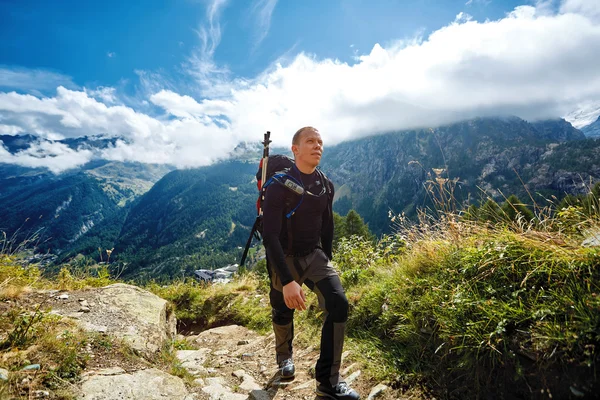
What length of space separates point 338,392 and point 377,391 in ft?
1.57

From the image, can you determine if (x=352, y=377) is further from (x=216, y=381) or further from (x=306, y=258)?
(x=216, y=381)

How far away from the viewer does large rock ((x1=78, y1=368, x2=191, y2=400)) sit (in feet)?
10.3

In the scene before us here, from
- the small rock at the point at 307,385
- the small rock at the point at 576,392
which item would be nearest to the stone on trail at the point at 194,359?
the small rock at the point at 307,385

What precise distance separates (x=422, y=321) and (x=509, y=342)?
46.3 inches

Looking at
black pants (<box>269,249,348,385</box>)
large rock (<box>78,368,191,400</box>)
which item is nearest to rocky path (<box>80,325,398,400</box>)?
large rock (<box>78,368,191,400</box>)

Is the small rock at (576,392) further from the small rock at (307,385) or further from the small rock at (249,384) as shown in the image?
the small rock at (249,384)

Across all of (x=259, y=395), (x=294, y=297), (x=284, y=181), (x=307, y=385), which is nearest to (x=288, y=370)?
(x=307, y=385)

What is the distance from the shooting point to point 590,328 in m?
2.30

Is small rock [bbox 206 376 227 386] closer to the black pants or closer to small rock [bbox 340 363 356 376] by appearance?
the black pants

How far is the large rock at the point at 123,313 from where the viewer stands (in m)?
4.65

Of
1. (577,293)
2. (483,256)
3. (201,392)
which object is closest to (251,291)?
(201,392)

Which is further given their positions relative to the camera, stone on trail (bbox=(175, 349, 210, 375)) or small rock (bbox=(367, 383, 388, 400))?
stone on trail (bbox=(175, 349, 210, 375))

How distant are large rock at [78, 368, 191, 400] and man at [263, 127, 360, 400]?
62.2 inches

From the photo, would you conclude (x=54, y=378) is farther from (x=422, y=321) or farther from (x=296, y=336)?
(x=422, y=321)
